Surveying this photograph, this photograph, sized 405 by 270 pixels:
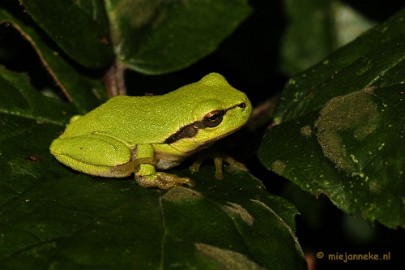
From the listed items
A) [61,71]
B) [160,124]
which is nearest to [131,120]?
[160,124]

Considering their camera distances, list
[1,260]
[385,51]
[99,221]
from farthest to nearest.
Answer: [385,51] < [99,221] < [1,260]

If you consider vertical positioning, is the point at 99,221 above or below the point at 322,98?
below

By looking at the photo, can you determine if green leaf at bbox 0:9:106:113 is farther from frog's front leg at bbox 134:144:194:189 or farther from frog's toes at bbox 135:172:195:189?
frog's toes at bbox 135:172:195:189

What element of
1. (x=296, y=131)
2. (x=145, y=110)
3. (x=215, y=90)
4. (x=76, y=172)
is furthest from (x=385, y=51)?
Result: (x=76, y=172)

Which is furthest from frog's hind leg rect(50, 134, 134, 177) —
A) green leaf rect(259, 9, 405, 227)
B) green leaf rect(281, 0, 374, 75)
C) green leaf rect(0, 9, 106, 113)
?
green leaf rect(281, 0, 374, 75)

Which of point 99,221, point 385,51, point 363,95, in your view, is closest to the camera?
point 99,221

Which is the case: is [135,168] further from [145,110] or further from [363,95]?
[363,95]

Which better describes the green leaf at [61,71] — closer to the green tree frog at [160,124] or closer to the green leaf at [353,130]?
the green tree frog at [160,124]
